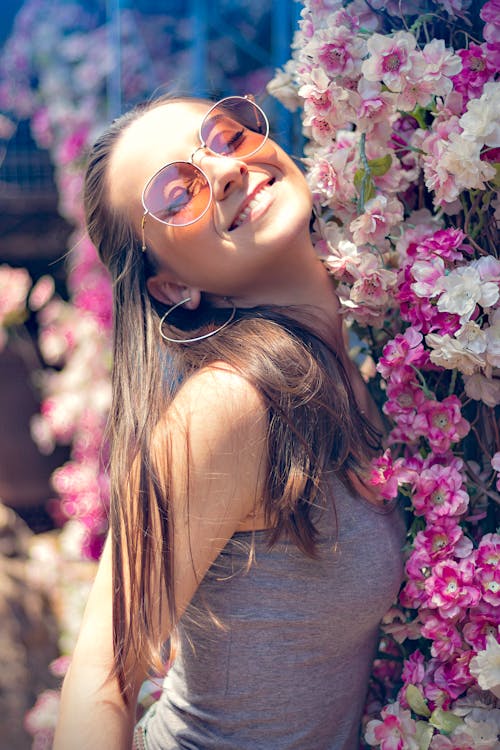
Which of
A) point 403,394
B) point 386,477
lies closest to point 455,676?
point 386,477

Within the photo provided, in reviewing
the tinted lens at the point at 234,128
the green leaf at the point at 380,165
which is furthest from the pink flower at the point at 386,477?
the tinted lens at the point at 234,128

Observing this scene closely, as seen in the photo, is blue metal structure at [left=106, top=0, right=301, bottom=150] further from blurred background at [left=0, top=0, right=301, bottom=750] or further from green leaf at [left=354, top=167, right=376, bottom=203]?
green leaf at [left=354, top=167, right=376, bottom=203]

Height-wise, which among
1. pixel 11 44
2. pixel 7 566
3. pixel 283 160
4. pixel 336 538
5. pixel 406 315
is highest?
pixel 283 160

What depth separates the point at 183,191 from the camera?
4.46 ft

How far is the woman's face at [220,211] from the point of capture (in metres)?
1.36

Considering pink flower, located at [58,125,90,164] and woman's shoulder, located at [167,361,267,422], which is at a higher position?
woman's shoulder, located at [167,361,267,422]

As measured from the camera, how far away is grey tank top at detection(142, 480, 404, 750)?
1354 millimetres

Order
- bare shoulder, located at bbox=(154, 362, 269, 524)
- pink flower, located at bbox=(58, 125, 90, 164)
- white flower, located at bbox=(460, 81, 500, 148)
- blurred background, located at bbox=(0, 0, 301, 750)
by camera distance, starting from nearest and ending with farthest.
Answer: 1. white flower, located at bbox=(460, 81, 500, 148)
2. bare shoulder, located at bbox=(154, 362, 269, 524)
3. blurred background, located at bbox=(0, 0, 301, 750)
4. pink flower, located at bbox=(58, 125, 90, 164)

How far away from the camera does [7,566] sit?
132 inches

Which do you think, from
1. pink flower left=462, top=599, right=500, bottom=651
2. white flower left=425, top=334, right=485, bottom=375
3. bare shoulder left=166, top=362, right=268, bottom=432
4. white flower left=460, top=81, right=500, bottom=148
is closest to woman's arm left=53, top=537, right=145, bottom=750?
bare shoulder left=166, top=362, right=268, bottom=432

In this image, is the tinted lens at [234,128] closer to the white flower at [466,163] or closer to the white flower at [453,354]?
the white flower at [466,163]

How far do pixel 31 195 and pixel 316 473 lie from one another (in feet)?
9.46

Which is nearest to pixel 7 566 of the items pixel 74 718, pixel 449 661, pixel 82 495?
pixel 82 495

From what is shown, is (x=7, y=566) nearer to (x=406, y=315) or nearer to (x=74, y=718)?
(x=74, y=718)
